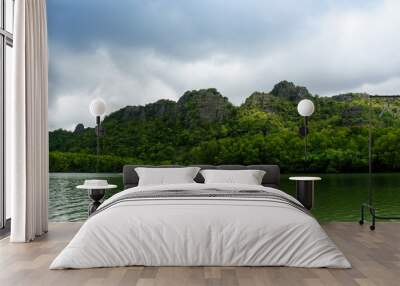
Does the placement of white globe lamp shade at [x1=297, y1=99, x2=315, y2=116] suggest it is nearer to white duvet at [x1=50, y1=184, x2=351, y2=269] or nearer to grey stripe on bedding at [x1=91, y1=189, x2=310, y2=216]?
grey stripe on bedding at [x1=91, y1=189, x2=310, y2=216]

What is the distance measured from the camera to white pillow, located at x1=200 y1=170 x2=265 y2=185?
6039 mm

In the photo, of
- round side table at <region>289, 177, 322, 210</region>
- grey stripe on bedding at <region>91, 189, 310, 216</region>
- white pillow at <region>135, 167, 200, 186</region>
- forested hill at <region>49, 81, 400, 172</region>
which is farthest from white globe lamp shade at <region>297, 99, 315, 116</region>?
forested hill at <region>49, 81, 400, 172</region>

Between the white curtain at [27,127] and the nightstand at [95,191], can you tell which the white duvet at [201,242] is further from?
the nightstand at [95,191]

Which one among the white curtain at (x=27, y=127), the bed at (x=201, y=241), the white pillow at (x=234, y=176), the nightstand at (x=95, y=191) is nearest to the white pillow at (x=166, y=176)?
the white pillow at (x=234, y=176)

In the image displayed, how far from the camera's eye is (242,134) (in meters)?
10.9

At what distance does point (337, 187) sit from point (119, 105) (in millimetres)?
4923

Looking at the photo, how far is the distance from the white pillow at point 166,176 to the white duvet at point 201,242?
6.52 ft

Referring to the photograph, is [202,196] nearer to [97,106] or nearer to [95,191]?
[95,191]

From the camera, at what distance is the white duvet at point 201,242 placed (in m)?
3.93

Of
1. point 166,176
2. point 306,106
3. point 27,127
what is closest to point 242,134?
point 306,106

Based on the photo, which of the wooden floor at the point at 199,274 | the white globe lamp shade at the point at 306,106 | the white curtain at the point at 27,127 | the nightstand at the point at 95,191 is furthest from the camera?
the white globe lamp shade at the point at 306,106

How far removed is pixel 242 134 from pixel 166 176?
4.95 m

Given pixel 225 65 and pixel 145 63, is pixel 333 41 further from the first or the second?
pixel 145 63

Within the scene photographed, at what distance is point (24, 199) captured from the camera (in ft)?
16.9
